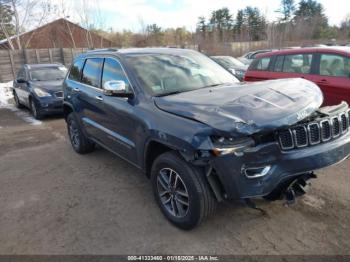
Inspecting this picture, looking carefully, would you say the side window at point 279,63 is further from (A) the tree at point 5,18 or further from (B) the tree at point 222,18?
(B) the tree at point 222,18

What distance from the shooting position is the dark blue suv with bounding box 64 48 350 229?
106 inches

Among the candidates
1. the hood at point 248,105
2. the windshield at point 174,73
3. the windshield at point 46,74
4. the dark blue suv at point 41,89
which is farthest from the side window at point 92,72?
the windshield at point 46,74

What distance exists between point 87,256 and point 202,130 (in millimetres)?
1593

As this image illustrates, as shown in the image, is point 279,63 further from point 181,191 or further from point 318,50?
point 181,191

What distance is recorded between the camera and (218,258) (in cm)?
283

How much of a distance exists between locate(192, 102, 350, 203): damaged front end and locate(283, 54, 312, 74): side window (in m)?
3.91

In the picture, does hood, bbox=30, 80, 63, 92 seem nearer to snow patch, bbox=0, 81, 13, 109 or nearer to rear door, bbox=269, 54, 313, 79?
snow patch, bbox=0, 81, 13, 109

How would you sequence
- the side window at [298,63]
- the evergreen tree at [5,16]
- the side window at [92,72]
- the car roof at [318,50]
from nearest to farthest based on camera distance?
the side window at [92,72]
the car roof at [318,50]
the side window at [298,63]
the evergreen tree at [5,16]

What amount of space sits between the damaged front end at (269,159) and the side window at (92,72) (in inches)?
99.2

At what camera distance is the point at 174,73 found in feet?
13.1

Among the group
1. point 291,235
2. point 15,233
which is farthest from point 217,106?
point 15,233

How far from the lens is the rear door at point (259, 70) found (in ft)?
24.4

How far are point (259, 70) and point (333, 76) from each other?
1.98 metres

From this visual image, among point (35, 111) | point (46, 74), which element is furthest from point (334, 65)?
point (46, 74)
